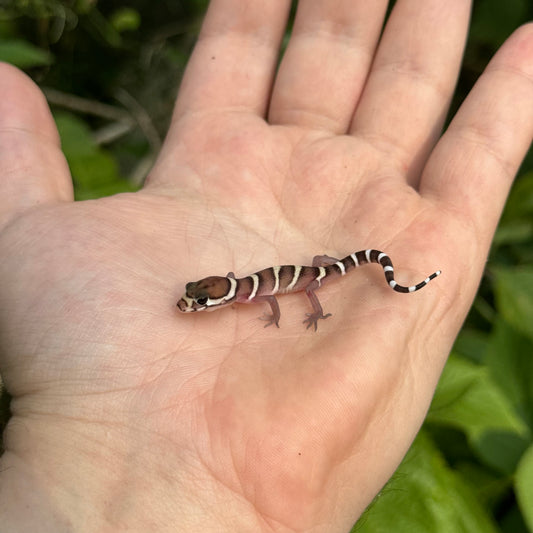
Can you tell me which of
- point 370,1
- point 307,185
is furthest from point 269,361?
point 370,1

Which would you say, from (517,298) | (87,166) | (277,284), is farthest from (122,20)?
(517,298)

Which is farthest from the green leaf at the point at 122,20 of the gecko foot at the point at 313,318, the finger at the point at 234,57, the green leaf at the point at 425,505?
the green leaf at the point at 425,505

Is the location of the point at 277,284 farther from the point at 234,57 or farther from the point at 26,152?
the point at 234,57

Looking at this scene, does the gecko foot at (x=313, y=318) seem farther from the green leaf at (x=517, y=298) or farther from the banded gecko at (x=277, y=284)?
the green leaf at (x=517, y=298)

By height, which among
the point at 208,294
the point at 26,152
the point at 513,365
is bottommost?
the point at 513,365

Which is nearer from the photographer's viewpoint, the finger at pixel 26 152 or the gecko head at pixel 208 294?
the gecko head at pixel 208 294

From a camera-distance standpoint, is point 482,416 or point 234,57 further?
point 234,57
